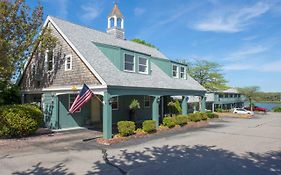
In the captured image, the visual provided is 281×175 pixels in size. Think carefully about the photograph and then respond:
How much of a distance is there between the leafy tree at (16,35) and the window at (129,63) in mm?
5728

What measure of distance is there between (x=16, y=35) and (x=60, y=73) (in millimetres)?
3963

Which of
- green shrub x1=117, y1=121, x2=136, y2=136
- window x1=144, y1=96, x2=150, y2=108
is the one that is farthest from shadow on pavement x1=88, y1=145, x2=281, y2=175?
A: window x1=144, y1=96, x2=150, y2=108

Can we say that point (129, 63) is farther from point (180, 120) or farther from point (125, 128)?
point (180, 120)

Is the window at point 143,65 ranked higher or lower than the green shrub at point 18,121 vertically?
higher

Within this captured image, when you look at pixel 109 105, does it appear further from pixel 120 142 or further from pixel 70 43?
pixel 70 43

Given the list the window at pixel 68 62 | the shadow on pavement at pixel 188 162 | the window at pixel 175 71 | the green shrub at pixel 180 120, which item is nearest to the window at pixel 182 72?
the window at pixel 175 71

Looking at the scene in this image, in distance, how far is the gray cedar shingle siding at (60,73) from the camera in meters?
17.2

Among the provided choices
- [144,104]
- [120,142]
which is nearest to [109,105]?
[120,142]

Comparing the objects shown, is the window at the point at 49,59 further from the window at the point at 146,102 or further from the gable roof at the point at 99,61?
the window at the point at 146,102

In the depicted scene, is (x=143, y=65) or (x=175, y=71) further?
(x=175, y=71)

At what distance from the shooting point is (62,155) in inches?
464

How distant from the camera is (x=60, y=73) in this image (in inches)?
763

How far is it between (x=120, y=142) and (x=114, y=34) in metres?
14.1

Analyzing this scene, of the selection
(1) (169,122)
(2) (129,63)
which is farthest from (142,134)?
(2) (129,63)
